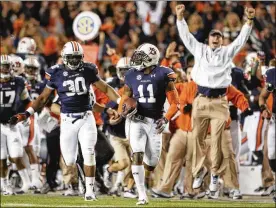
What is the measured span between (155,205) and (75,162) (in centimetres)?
135

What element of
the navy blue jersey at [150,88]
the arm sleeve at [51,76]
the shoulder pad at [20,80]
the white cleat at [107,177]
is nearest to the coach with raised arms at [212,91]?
the navy blue jersey at [150,88]

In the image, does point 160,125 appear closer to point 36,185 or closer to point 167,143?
point 167,143

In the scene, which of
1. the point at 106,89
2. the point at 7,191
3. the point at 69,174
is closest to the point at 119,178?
the point at 69,174

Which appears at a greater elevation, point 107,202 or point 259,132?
point 259,132

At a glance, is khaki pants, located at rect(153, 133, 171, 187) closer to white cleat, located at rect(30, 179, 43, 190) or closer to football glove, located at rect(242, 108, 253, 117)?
football glove, located at rect(242, 108, 253, 117)

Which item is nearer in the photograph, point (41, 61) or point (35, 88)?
point (35, 88)

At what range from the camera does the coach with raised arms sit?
14867mm

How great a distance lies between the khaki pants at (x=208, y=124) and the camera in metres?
14.9

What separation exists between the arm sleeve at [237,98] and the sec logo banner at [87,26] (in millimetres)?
2909

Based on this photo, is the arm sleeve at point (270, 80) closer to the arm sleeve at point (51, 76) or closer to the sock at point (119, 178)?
the sock at point (119, 178)

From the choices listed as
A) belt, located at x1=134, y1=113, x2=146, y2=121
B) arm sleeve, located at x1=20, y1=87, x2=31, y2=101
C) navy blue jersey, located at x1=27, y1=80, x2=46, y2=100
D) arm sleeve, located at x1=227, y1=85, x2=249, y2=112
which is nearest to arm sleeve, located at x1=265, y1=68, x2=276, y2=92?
arm sleeve, located at x1=227, y1=85, x2=249, y2=112

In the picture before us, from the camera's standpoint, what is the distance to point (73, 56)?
13.7 m

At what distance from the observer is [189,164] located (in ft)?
51.5

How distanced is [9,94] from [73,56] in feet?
6.58
